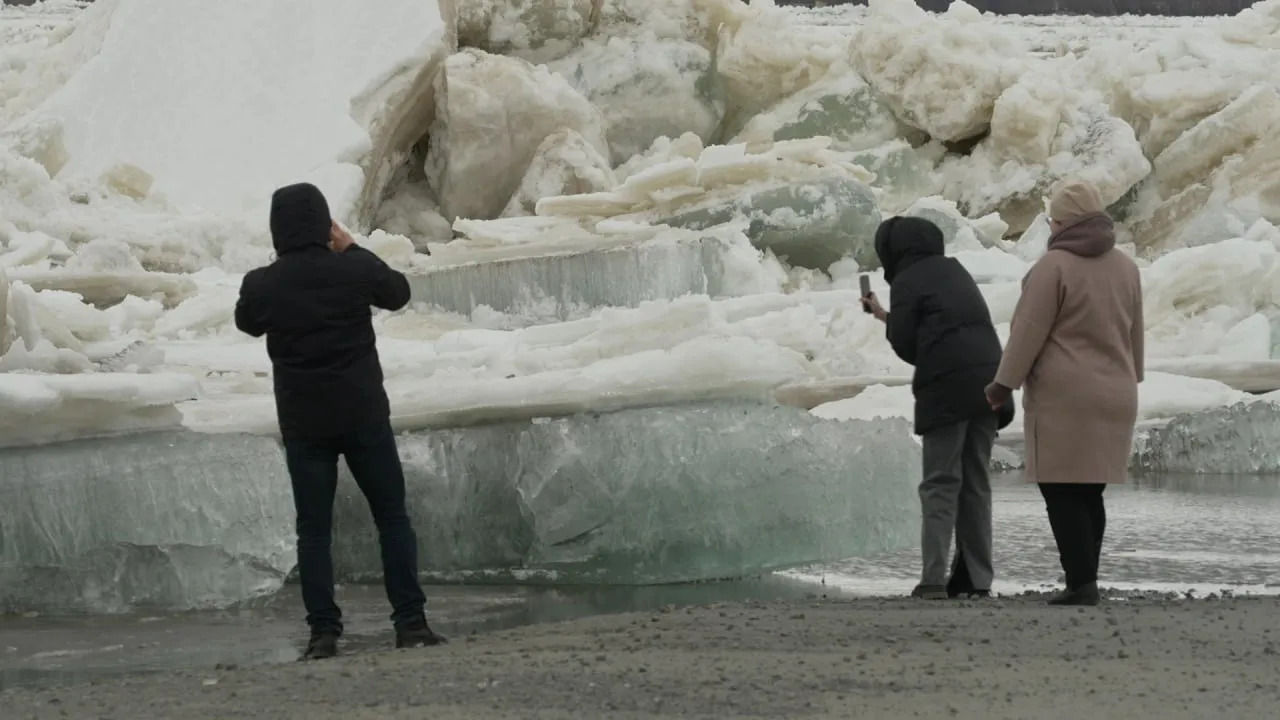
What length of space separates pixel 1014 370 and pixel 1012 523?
9.41 feet

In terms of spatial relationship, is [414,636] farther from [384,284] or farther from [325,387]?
[384,284]

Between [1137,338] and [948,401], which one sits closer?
[1137,338]

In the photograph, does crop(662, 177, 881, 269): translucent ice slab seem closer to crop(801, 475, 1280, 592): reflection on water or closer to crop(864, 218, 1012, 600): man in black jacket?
crop(801, 475, 1280, 592): reflection on water

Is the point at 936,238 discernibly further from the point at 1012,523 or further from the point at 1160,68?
the point at 1160,68

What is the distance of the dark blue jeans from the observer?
3807 mm

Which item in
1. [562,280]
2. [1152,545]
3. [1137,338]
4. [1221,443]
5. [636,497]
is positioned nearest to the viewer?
[1137,338]

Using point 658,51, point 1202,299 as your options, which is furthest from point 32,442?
point 658,51

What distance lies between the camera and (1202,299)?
11344 millimetres

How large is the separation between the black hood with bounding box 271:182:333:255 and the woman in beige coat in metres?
1.61

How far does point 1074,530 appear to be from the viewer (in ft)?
13.3

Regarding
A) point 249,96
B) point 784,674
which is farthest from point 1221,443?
point 249,96

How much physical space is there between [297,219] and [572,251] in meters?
7.01

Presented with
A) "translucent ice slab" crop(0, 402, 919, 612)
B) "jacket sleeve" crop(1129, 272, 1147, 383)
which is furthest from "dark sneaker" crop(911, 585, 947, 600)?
"translucent ice slab" crop(0, 402, 919, 612)

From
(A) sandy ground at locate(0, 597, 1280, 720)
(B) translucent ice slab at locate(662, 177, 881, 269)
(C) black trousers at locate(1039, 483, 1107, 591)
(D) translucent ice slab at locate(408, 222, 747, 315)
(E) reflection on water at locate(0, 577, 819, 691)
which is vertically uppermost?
(B) translucent ice slab at locate(662, 177, 881, 269)
